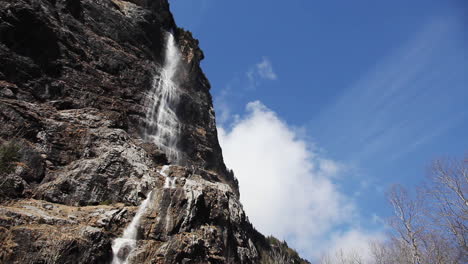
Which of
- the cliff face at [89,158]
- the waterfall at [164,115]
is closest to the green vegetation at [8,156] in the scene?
the cliff face at [89,158]

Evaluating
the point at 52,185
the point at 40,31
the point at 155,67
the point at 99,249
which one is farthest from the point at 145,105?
the point at 99,249

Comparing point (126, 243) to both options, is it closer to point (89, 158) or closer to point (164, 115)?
point (89, 158)

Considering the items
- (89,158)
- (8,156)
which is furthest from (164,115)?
(8,156)

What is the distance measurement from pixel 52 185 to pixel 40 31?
2337 cm

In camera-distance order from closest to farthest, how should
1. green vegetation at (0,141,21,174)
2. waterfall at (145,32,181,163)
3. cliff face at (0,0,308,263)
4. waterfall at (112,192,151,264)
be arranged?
cliff face at (0,0,308,263), waterfall at (112,192,151,264), green vegetation at (0,141,21,174), waterfall at (145,32,181,163)

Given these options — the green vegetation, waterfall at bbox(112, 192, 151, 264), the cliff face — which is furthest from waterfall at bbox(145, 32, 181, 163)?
waterfall at bbox(112, 192, 151, 264)

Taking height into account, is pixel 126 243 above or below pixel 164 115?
below

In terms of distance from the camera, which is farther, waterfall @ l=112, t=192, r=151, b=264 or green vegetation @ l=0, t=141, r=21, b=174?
green vegetation @ l=0, t=141, r=21, b=174

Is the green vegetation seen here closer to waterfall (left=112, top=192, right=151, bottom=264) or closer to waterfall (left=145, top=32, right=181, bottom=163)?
waterfall (left=112, top=192, right=151, bottom=264)

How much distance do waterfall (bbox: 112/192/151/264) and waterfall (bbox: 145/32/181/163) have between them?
73.2ft

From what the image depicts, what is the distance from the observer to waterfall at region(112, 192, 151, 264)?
67.4 ft

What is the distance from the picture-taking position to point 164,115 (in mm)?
50656

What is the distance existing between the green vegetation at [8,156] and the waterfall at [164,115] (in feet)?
65.9

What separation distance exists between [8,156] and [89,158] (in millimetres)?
6940
